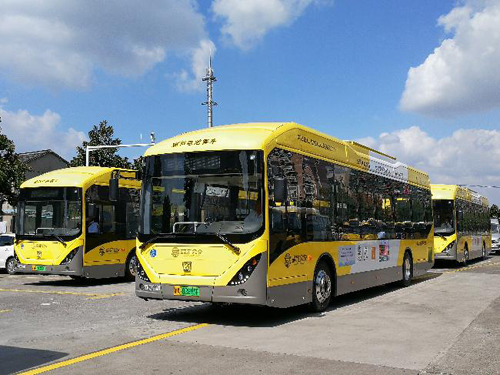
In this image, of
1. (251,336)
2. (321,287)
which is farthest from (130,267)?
(251,336)

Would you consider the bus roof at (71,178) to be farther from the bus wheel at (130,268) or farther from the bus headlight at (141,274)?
the bus headlight at (141,274)

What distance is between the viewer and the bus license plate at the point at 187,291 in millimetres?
9039

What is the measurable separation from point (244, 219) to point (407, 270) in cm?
857

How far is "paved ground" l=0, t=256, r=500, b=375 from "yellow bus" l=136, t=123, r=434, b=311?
0.62 m

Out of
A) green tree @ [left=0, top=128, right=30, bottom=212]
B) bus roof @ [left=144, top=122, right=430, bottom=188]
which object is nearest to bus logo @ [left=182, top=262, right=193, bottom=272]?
bus roof @ [left=144, top=122, right=430, bottom=188]

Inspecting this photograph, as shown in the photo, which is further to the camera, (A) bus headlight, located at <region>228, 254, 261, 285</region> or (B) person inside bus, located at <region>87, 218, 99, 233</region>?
(B) person inside bus, located at <region>87, 218, 99, 233</region>

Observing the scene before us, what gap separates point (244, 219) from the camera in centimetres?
899

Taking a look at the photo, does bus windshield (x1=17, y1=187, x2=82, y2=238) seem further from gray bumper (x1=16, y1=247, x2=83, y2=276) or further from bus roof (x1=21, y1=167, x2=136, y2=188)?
gray bumper (x1=16, y1=247, x2=83, y2=276)

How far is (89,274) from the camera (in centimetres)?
1611

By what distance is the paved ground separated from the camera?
6344 millimetres

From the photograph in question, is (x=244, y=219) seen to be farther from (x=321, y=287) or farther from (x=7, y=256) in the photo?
(x=7, y=256)

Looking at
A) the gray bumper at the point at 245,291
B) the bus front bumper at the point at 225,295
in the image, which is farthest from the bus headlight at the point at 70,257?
the gray bumper at the point at 245,291

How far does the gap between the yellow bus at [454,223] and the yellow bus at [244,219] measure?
11.9 metres

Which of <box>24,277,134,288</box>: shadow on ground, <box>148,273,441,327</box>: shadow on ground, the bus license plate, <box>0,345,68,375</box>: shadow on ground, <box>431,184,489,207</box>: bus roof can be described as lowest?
<box>24,277,134,288</box>: shadow on ground
